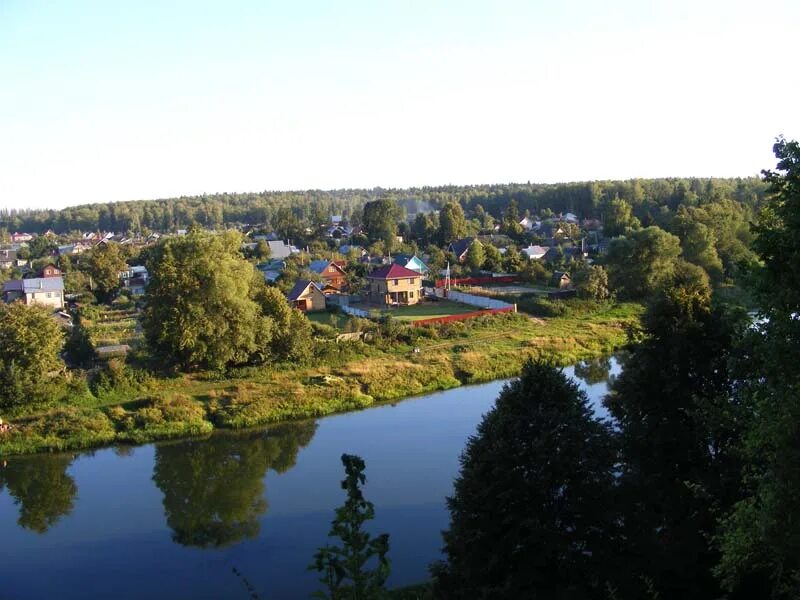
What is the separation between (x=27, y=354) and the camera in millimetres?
17500

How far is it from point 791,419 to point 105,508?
11891mm

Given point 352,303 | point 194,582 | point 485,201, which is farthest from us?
point 485,201

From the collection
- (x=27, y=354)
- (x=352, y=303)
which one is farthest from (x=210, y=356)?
(x=352, y=303)

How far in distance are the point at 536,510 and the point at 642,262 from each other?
27.2 m

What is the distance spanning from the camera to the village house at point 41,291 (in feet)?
109

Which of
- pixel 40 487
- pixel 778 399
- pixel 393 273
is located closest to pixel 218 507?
pixel 40 487

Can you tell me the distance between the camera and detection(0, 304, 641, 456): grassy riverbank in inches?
654

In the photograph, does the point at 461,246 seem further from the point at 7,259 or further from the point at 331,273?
the point at 7,259

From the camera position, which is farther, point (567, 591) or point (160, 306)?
point (160, 306)

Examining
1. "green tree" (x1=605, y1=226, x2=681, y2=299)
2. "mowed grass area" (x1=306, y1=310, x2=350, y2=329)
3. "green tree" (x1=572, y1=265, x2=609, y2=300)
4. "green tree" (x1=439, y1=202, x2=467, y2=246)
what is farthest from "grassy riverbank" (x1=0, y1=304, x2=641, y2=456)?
"green tree" (x1=439, y1=202, x2=467, y2=246)

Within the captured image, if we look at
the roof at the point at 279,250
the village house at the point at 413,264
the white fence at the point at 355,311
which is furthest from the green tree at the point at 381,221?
the white fence at the point at 355,311

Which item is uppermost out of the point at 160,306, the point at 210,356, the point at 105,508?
the point at 160,306

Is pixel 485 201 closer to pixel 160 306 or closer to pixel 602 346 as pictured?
pixel 602 346

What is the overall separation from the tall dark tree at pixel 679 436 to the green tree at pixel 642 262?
23.9 meters
